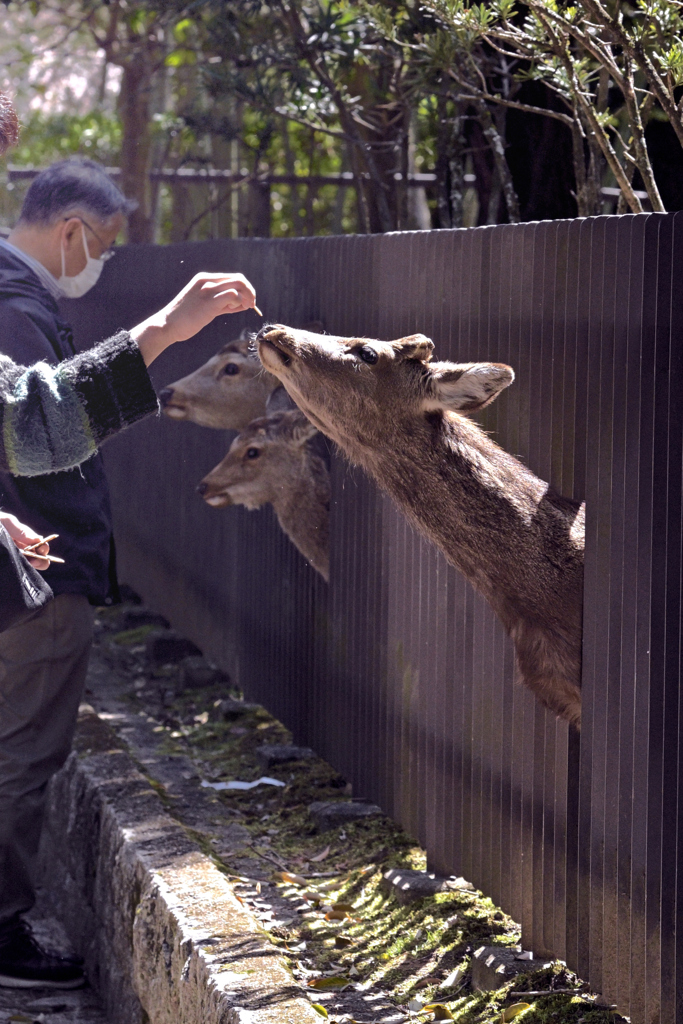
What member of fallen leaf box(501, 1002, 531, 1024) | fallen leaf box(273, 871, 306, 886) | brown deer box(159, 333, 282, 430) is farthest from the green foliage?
fallen leaf box(501, 1002, 531, 1024)

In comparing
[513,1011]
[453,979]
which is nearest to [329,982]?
[453,979]

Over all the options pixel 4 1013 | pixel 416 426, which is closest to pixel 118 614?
pixel 4 1013

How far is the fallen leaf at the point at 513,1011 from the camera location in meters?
3.47

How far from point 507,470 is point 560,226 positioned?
745mm

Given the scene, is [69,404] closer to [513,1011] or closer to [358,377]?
[358,377]

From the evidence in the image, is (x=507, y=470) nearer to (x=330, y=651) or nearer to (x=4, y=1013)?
(x=330, y=651)

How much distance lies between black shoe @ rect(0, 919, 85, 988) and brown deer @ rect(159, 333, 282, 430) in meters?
2.64

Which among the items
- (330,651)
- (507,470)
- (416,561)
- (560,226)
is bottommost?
(330,651)

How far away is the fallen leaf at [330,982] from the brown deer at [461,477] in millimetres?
1112

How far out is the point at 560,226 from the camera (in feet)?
11.8

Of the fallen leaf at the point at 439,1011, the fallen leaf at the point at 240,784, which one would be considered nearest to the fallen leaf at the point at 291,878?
the fallen leaf at the point at 240,784

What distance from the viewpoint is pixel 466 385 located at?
12.3 feet

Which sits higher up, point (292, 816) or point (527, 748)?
point (527, 748)

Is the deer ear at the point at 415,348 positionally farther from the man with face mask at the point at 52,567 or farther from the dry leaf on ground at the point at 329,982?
the dry leaf on ground at the point at 329,982
